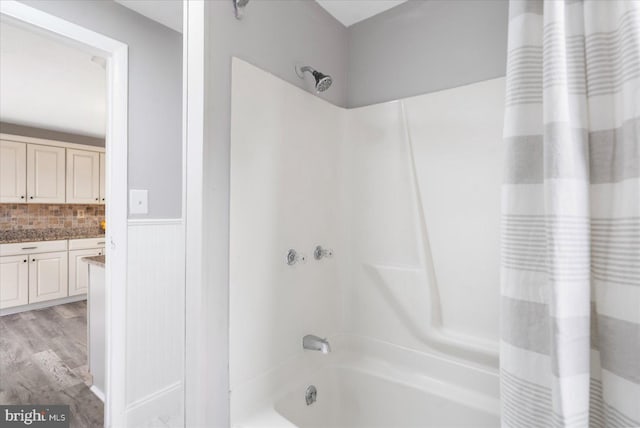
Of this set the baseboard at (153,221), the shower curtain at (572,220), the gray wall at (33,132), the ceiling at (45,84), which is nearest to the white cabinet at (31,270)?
the gray wall at (33,132)

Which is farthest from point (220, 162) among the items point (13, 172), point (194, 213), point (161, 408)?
point (13, 172)

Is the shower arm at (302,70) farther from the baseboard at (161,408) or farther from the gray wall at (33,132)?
the gray wall at (33,132)

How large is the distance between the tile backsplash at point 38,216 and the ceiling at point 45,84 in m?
1.01

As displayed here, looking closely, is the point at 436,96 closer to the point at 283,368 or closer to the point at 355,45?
the point at 355,45

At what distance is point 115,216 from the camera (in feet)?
2.72

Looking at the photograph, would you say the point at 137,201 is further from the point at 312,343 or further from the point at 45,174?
the point at 45,174

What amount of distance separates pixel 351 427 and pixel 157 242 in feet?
3.91

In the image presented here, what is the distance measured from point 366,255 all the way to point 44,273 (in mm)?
3968

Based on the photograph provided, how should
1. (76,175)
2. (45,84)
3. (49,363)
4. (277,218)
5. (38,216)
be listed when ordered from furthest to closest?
1. (38,216)
2. (76,175)
3. (45,84)
4. (49,363)
5. (277,218)

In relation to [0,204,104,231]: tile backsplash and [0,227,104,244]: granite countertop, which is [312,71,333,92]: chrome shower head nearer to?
[0,227,104,244]: granite countertop

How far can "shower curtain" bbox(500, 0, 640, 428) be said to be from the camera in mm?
615

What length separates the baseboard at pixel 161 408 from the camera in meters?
0.84

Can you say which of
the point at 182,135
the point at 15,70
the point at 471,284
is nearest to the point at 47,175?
the point at 15,70

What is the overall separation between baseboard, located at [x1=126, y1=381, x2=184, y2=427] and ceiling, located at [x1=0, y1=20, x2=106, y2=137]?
3.05 feet
